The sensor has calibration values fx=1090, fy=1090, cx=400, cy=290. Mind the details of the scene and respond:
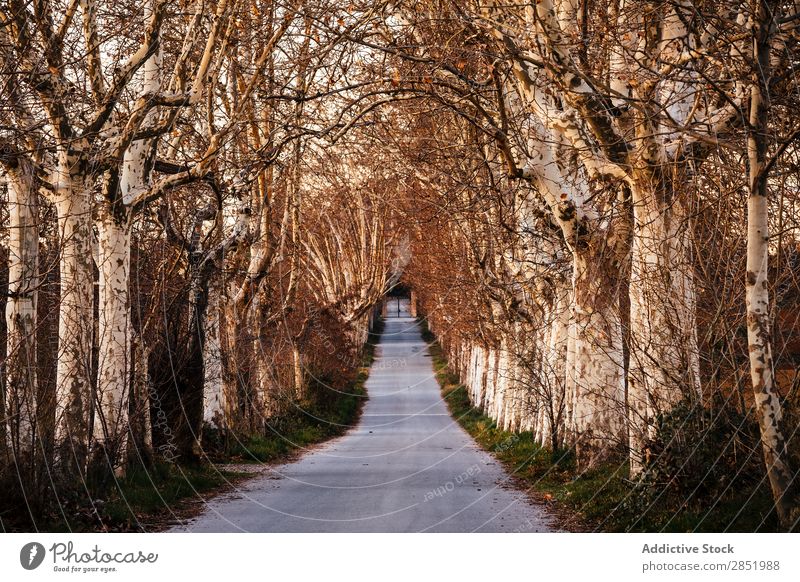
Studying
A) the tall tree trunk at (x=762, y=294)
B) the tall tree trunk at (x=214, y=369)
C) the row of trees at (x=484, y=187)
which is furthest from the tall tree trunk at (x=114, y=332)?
the tall tree trunk at (x=762, y=294)

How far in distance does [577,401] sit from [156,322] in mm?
6054

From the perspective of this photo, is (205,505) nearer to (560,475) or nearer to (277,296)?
(560,475)

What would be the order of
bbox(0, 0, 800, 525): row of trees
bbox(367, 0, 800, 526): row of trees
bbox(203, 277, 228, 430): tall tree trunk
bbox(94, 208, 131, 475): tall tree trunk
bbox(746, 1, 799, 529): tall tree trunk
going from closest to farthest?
1. bbox(746, 1, 799, 529): tall tree trunk
2. bbox(367, 0, 800, 526): row of trees
3. bbox(0, 0, 800, 525): row of trees
4. bbox(94, 208, 131, 475): tall tree trunk
5. bbox(203, 277, 228, 430): tall tree trunk

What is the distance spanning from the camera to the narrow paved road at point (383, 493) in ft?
33.5

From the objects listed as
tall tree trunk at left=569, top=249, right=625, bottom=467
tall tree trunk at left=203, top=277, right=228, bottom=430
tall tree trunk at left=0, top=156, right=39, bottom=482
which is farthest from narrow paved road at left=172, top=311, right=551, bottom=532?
tall tree trunk at left=0, top=156, right=39, bottom=482

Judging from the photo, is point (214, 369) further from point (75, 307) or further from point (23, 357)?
point (23, 357)

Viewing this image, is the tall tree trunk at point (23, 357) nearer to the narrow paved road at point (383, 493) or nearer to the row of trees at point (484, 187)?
the row of trees at point (484, 187)

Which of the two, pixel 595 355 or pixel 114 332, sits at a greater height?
pixel 114 332

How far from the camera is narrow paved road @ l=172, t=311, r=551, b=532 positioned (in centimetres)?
1021

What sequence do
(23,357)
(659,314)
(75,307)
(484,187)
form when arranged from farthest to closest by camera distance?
(484,187), (75,307), (659,314), (23,357)

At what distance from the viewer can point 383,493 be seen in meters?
13.4

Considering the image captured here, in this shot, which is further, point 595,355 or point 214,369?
point 214,369

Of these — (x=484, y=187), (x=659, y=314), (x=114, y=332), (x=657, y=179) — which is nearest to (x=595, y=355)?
(x=484, y=187)

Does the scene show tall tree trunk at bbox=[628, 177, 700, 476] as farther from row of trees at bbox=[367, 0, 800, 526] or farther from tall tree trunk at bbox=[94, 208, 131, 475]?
tall tree trunk at bbox=[94, 208, 131, 475]
